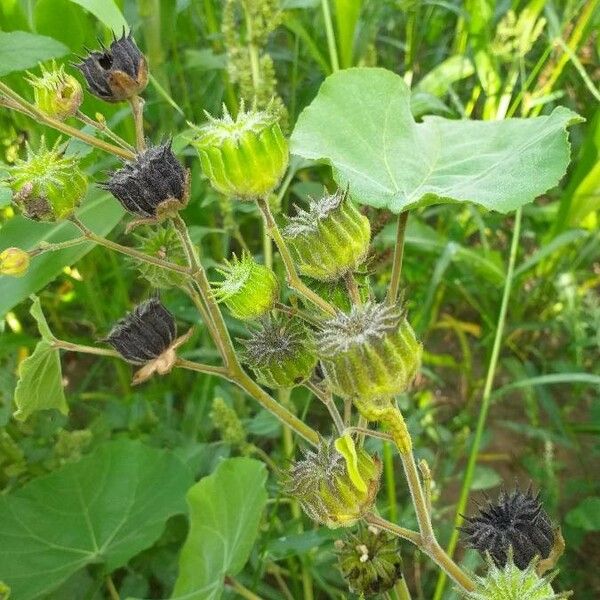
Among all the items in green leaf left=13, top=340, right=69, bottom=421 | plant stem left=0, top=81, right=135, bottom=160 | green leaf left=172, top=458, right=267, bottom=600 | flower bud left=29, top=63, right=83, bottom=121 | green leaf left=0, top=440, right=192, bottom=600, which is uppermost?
flower bud left=29, top=63, right=83, bottom=121

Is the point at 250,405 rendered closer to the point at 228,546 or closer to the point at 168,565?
the point at 168,565

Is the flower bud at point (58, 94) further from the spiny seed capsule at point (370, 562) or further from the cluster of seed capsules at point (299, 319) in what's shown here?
the spiny seed capsule at point (370, 562)

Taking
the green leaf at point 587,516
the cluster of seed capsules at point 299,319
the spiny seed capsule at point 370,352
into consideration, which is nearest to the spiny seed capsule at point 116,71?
the cluster of seed capsules at point 299,319

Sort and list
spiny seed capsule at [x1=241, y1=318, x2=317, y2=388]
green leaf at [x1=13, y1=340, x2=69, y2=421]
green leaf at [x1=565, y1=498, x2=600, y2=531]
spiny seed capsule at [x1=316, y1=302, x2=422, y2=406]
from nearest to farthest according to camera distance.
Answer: spiny seed capsule at [x1=316, y1=302, x2=422, y2=406]
spiny seed capsule at [x1=241, y1=318, x2=317, y2=388]
green leaf at [x1=13, y1=340, x2=69, y2=421]
green leaf at [x1=565, y1=498, x2=600, y2=531]

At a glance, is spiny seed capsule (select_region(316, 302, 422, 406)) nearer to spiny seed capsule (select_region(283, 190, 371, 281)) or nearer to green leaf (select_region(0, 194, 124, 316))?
spiny seed capsule (select_region(283, 190, 371, 281))

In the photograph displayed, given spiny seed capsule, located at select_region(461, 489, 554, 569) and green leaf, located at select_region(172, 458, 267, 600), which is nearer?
spiny seed capsule, located at select_region(461, 489, 554, 569)

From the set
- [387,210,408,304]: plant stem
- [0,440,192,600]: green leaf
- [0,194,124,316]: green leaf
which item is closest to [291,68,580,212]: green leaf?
[387,210,408,304]: plant stem

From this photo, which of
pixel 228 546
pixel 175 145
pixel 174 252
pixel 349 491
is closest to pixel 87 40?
pixel 175 145
